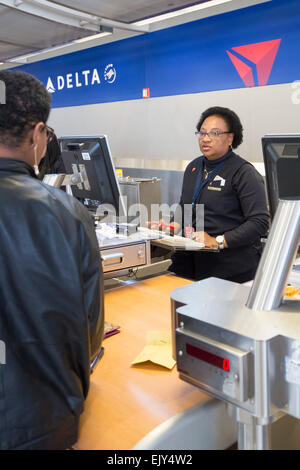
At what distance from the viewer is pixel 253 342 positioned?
965 millimetres

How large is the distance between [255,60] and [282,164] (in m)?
2.94

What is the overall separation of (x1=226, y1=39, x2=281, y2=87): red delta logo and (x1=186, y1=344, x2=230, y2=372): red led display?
3558mm

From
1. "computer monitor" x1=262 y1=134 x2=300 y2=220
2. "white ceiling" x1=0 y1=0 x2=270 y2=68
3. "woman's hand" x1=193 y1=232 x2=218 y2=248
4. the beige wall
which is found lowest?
"woman's hand" x1=193 y1=232 x2=218 y2=248

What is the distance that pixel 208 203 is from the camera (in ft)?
8.80

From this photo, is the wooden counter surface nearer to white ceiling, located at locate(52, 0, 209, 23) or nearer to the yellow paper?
the yellow paper

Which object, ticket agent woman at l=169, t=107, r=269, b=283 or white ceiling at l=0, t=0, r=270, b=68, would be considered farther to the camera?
white ceiling at l=0, t=0, r=270, b=68

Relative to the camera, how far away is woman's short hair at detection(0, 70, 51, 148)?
44.2 inches

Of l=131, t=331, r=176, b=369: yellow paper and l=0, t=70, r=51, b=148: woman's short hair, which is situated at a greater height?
l=0, t=70, r=51, b=148: woman's short hair

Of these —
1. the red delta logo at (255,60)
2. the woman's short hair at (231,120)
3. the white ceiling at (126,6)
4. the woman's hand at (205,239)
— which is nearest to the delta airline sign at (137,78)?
the red delta logo at (255,60)

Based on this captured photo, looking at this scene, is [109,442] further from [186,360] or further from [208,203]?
[208,203]

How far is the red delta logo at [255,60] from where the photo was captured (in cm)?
404

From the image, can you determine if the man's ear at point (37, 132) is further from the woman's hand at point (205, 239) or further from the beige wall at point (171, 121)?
the beige wall at point (171, 121)

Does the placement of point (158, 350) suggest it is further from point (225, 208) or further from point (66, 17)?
point (66, 17)

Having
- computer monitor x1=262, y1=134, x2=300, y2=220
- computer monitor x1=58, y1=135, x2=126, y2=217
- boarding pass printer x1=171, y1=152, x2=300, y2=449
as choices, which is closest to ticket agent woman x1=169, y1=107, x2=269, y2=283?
computer monitor x1=58, y1=135, x2=126, y2=217
